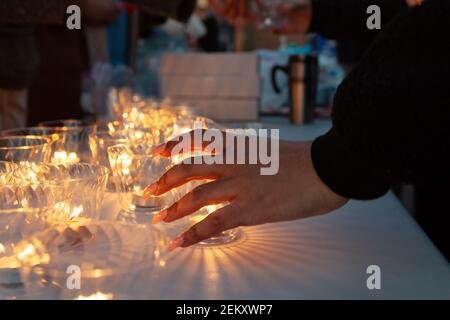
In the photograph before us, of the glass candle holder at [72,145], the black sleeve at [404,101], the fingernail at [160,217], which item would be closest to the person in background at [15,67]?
the glass candle holder at [72,145]

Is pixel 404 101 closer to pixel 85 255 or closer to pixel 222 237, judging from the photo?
pixel 222 237

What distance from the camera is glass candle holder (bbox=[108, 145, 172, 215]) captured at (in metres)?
0.81

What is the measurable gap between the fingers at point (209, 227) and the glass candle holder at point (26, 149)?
0.88ft

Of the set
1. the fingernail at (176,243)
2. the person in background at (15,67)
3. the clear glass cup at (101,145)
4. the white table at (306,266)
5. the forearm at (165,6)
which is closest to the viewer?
the white table at (306,266)

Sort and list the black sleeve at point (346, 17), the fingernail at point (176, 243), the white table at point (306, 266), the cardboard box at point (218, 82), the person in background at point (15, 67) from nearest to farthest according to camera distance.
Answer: the white table at point (306, 266) < the fingernail at point (176, 243) < the person in background at point (15, 67) < the black sleeve at point (346, 17) < the cardboard box at point (218, 82)

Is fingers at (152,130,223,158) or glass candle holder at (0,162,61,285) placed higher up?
fingers at (152,130,223,158)

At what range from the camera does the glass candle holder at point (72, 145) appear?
3.36 feet

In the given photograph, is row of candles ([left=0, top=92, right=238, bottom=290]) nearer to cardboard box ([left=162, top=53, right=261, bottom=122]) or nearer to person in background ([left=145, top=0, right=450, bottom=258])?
person in background ([left=145, top=0, right=450, bottom=258])

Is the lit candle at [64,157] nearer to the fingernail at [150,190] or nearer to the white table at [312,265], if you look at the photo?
the fingernail at [150,190]

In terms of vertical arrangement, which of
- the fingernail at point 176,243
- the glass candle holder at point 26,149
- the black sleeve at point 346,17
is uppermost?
the black sleeve at point 346,17

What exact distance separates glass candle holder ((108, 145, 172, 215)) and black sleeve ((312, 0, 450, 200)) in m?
0.29

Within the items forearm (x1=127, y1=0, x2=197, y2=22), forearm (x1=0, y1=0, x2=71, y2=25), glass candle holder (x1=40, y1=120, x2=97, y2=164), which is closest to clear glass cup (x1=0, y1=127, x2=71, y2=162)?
glass candle holder (x1=40, y1=120, x2=97, y2=164)

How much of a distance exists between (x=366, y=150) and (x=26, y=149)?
→ 1.73 ft
